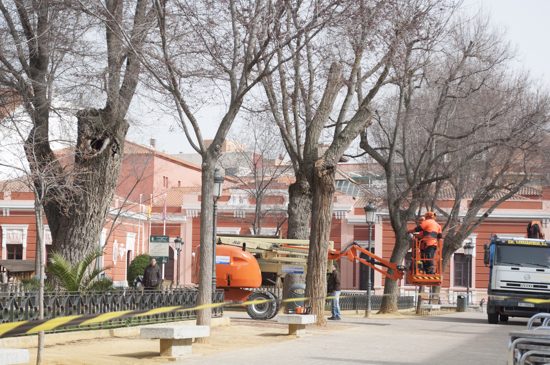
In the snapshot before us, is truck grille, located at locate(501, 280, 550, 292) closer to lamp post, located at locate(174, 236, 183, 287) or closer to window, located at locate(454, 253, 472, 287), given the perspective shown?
lamp post, located at locate(174, 236, 183, 287)

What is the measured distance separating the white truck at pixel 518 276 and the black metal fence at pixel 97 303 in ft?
35.5

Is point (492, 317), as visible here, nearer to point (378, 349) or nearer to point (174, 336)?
point (378, 349)

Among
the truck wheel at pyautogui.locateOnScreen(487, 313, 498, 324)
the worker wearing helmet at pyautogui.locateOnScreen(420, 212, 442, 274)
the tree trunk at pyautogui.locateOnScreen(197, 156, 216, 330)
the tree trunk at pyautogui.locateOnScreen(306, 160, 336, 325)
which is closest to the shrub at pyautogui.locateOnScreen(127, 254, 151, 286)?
the truck wheel at pyautogui.locateOnScreen(487, 313, 498, 324)

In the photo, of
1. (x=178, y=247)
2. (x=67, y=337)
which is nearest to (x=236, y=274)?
(x=67, y=337)

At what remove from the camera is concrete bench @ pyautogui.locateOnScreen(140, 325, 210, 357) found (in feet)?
46.5

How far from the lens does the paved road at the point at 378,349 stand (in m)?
14.8

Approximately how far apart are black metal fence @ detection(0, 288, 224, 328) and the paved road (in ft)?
10.2

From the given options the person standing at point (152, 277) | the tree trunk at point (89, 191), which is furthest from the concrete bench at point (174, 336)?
the person standing at point (152, 277)

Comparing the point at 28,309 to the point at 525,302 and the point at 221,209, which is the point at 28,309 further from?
the point at 221,209

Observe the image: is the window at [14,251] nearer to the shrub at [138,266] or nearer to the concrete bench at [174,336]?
the shrub at [138,266]

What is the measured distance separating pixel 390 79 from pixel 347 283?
116ft

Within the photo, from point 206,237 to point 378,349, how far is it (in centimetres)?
349

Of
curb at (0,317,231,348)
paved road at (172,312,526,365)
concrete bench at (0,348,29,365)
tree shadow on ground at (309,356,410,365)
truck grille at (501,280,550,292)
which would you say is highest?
concrete bench at (0,348,29,365)

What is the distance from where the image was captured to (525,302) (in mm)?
30172
